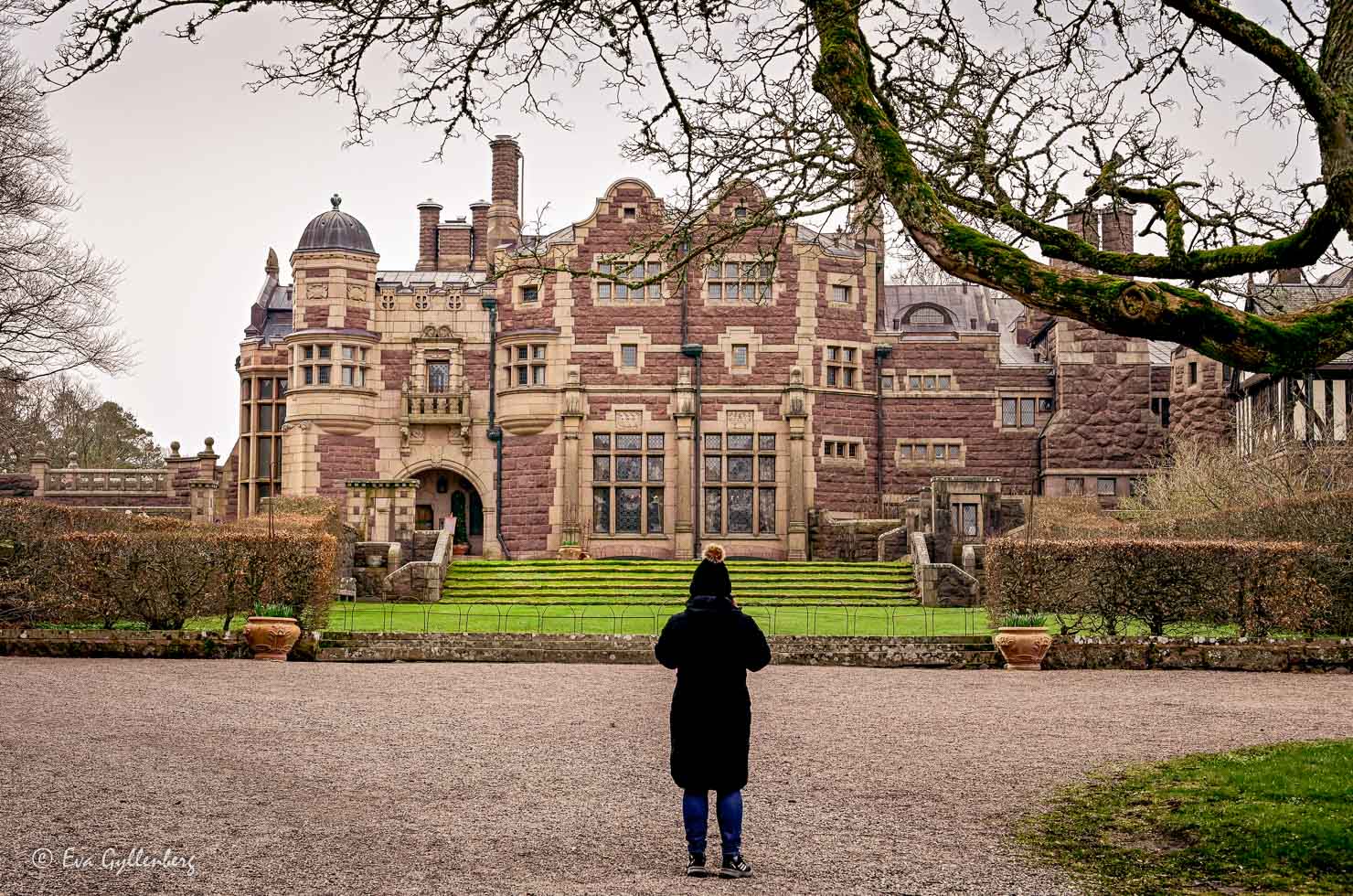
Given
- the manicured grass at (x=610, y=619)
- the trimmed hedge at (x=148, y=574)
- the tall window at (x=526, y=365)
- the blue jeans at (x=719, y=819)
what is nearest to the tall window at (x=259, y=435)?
the tall window at (x=526, y=365)

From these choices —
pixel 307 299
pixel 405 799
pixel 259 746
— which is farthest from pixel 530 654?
pixel 307 299

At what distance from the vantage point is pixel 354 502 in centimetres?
3303

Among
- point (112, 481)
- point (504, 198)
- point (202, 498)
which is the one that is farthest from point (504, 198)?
point (112, 481)

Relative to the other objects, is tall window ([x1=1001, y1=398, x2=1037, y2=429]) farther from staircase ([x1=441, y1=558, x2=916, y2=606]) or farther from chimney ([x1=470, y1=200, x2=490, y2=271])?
chimney ([x1=470, y1=200, x2=490, y2=271])

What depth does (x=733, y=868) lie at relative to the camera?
26.1ft

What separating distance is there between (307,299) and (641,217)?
29.6 ft

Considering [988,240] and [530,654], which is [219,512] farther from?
[988,240]

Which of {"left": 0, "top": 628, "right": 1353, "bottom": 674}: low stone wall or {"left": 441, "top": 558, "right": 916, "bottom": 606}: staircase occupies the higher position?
{"left": 441, "top": 558, "right": 916, "bottom": 606}: staircase

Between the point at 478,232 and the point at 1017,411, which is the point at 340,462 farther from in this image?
the point at 1017,411

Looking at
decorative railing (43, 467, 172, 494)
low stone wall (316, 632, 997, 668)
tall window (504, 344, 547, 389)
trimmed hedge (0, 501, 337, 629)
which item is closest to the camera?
low stone wall (316, 632, 997, 668)

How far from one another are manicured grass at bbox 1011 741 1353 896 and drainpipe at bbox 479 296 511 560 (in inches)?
1147

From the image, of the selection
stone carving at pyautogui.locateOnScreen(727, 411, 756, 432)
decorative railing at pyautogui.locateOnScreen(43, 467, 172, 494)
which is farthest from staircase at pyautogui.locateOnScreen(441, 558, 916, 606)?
decorative railing at pyautogui.locateOnScreen(43, 467, 172, 494)

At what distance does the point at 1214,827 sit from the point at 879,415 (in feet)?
103

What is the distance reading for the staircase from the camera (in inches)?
1179
